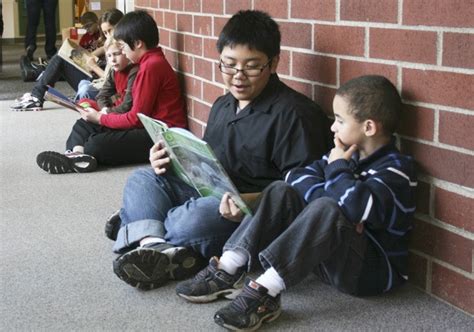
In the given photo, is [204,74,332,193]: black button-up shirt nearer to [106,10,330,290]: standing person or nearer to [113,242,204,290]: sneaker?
[106,10,330,290]: standing person

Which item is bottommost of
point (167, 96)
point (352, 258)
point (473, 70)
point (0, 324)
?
point (0, 324)

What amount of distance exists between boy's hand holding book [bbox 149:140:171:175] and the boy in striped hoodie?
15.9 inches

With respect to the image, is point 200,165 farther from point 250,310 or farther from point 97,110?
point 97,110

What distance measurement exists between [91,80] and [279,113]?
2.87 m

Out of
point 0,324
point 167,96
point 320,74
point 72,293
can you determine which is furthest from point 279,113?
point 167,96

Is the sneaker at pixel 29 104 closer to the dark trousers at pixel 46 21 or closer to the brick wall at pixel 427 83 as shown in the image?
the dark trousers at pixel 46 21

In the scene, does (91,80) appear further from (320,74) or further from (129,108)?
(320,74)

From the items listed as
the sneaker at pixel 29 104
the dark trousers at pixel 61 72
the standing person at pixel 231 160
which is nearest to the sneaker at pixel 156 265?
the standing person at pixel 231 160

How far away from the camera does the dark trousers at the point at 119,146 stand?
362 centimetres

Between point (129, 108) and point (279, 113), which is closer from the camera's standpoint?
point (279, 113)

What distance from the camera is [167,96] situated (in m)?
3.68

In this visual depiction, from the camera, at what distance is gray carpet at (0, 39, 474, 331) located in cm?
191

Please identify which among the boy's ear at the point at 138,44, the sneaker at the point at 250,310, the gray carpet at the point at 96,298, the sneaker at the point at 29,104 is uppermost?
the boy's ear at the point at 138,44

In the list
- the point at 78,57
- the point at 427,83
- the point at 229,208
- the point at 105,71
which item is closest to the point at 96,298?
the point at 229,208
